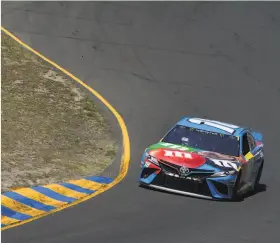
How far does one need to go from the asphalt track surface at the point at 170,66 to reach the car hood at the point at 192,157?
71 cm

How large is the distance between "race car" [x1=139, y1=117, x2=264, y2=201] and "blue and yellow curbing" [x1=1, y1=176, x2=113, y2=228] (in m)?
1.19

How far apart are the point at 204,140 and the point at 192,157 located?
1177 mm

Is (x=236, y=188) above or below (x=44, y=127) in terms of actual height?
below

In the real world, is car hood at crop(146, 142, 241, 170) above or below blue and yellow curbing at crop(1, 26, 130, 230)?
above

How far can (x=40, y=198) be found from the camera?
12.4m

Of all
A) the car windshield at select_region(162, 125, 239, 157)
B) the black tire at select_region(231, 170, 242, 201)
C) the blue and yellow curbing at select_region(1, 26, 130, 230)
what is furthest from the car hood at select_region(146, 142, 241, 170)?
the blue and yellow curbing at select_region(1, 26, 130, 230)

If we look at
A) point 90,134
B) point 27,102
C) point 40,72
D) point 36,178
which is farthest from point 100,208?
point 40,72

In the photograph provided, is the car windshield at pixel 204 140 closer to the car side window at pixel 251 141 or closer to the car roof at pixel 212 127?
the car roof at pixel 212 127

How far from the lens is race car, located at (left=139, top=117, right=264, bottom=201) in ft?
45.1

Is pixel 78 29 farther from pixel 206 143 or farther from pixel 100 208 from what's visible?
pixel 100 208

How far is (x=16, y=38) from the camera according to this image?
81.1ft

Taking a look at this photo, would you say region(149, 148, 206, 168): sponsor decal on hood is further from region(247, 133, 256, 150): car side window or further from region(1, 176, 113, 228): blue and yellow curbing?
region(247, 133, 256, 150): car side window

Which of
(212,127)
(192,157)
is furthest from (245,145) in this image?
(192,157)

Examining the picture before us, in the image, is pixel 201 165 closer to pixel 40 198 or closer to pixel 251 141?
pixel 251 141
